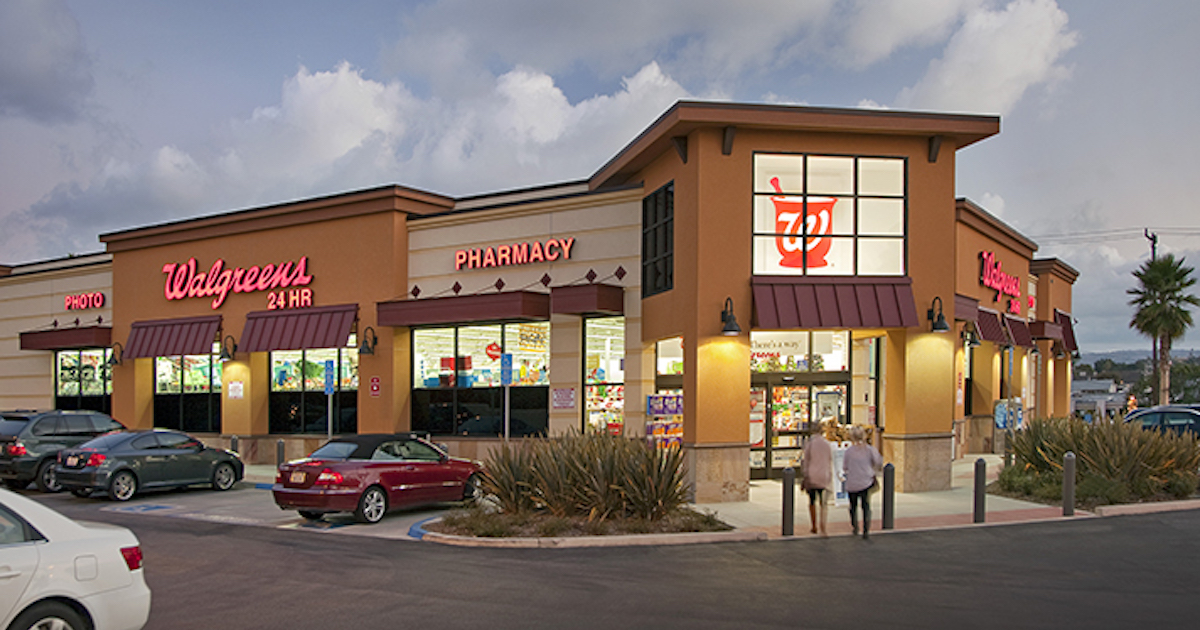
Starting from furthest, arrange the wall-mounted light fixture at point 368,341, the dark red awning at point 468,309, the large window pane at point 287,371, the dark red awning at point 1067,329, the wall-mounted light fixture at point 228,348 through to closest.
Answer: the dark red awning at point 1067,329
the wall-mounted light fixture at point 228,348
the large window pane at point 287,371
the wall-mounted light fixture at point 368,341
the dark red awning at point 468,309

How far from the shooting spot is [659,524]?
14.2 meters

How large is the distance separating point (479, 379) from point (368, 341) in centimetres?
332

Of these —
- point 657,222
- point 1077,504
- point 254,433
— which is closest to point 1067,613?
point 1077,504

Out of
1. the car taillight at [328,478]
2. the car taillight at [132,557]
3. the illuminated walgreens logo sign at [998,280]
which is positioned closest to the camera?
the car taillight at [132,557]

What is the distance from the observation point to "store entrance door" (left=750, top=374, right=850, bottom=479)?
20531 millimetres

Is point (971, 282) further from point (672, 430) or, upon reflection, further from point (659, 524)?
point (659, 524)

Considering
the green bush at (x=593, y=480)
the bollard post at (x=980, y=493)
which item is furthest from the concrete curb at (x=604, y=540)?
the bollard post at (x=980, y=493)

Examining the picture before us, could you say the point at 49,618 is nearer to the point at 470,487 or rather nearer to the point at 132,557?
the point at 132,557

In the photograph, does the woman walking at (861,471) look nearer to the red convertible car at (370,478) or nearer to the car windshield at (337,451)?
the red convertible car at (370,478)

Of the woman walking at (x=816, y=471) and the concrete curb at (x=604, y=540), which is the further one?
the woman walking at (x=816, y=471)

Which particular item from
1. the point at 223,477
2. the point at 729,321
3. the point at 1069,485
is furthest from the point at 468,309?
the point at 1069,485

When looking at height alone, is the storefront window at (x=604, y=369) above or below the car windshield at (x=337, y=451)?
above

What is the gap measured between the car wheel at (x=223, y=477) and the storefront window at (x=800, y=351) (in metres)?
11.8

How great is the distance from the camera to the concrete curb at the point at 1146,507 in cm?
1609
